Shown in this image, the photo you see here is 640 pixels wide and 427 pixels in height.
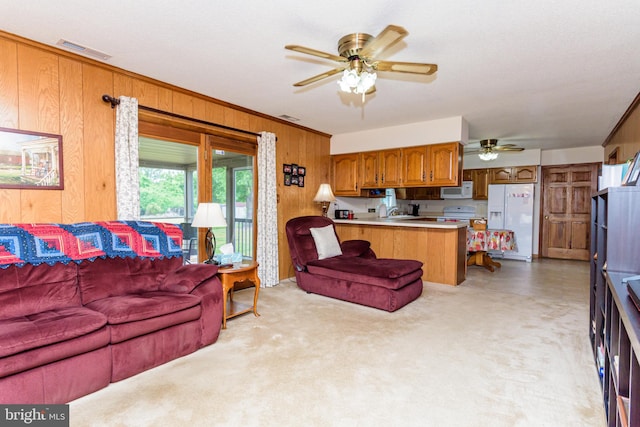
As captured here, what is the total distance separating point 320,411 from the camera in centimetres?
184

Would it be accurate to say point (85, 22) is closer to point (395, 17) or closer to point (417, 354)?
point (395, 17)

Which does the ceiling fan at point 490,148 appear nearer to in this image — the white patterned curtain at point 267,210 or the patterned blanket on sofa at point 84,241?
the white patterned curtain at point 267,210

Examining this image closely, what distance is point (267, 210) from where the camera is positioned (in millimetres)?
4531

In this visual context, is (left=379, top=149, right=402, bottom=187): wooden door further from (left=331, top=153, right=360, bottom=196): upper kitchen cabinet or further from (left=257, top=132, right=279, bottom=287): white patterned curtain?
(left=257, top=132, right=279, bottom=287): white patterned curtain

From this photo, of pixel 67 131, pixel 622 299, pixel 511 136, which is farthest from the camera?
pixel 511 136

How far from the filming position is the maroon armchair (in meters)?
3.57

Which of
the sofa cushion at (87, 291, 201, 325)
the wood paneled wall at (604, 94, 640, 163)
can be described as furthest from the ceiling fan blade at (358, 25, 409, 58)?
the wood paneled wall at (604, 94, 640, 163)

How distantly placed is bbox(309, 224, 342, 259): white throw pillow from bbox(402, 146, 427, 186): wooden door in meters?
1.56

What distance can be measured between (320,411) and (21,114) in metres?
3.09

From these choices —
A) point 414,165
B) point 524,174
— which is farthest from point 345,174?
point 524,174

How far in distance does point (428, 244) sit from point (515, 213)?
323cm

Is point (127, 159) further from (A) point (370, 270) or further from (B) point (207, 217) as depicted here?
(A) point (370, 270)

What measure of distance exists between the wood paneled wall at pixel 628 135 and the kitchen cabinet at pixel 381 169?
2768mm

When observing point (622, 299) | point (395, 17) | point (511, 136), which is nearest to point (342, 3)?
point (395, 17)
